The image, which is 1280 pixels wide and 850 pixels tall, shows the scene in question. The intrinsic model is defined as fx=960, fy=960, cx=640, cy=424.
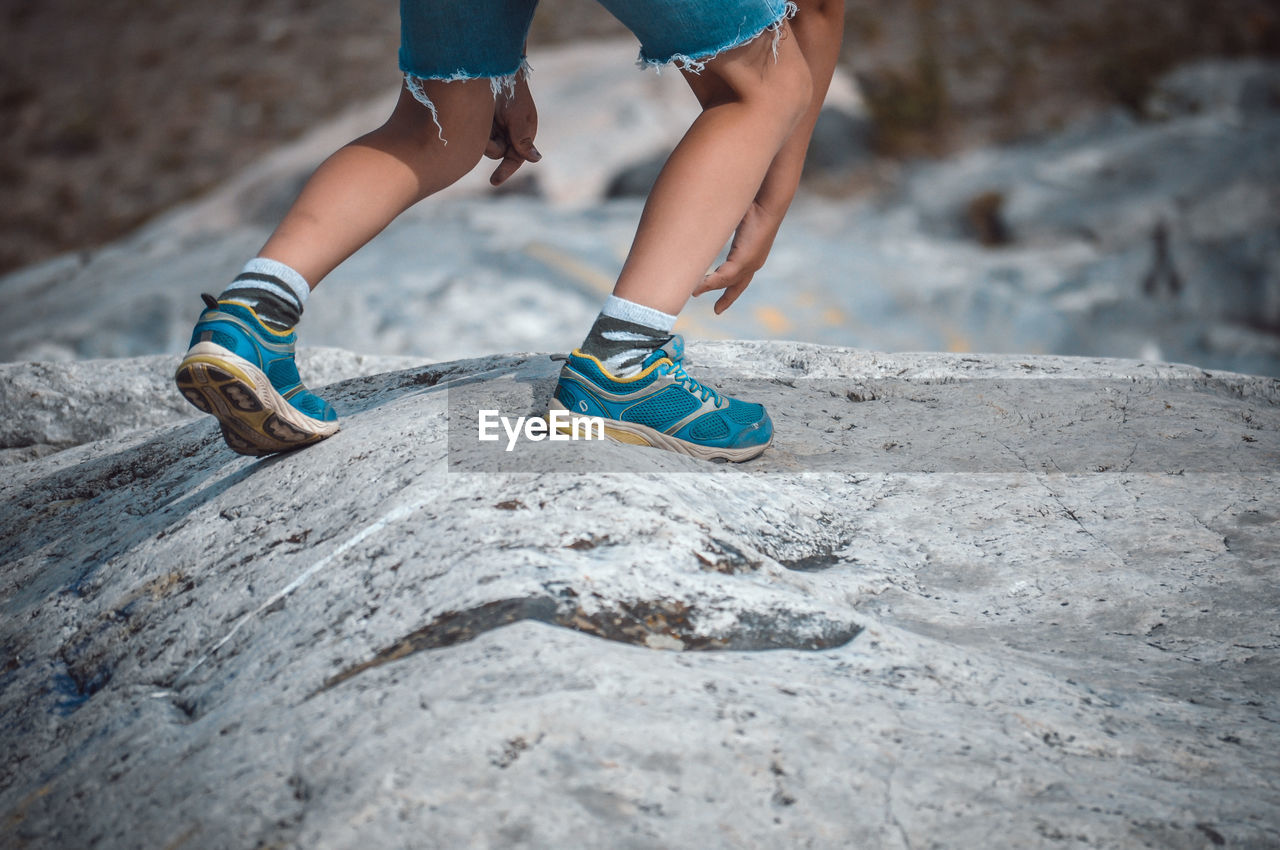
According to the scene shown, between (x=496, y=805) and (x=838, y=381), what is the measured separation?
1.68 metres

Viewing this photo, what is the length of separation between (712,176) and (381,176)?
597 millimetres

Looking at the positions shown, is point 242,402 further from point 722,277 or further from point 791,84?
point 791,84

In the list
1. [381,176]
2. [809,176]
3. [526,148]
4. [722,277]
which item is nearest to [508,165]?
[526,148]

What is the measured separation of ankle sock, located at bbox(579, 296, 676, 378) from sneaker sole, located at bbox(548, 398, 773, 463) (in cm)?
10

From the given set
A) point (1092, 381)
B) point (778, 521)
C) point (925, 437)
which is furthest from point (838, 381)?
point (778, 521)

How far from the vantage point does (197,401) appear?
150 cm

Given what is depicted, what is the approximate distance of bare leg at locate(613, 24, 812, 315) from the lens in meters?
1.56

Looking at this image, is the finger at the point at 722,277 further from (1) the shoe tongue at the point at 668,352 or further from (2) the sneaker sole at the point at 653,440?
(2) the sneaker sole at the point at 653,440

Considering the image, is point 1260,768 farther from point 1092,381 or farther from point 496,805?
point 1092,381

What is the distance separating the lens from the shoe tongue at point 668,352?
5.39ft

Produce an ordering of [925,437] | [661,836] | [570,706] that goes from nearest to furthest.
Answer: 1. [661,836]
2. [570,706]
3. [925,437]

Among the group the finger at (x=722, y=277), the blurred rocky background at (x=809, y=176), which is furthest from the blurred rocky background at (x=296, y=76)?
the finger at (x=722, y=277)

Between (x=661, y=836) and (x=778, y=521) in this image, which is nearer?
(x=661, y=836)

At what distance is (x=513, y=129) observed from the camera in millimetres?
A: 1914
